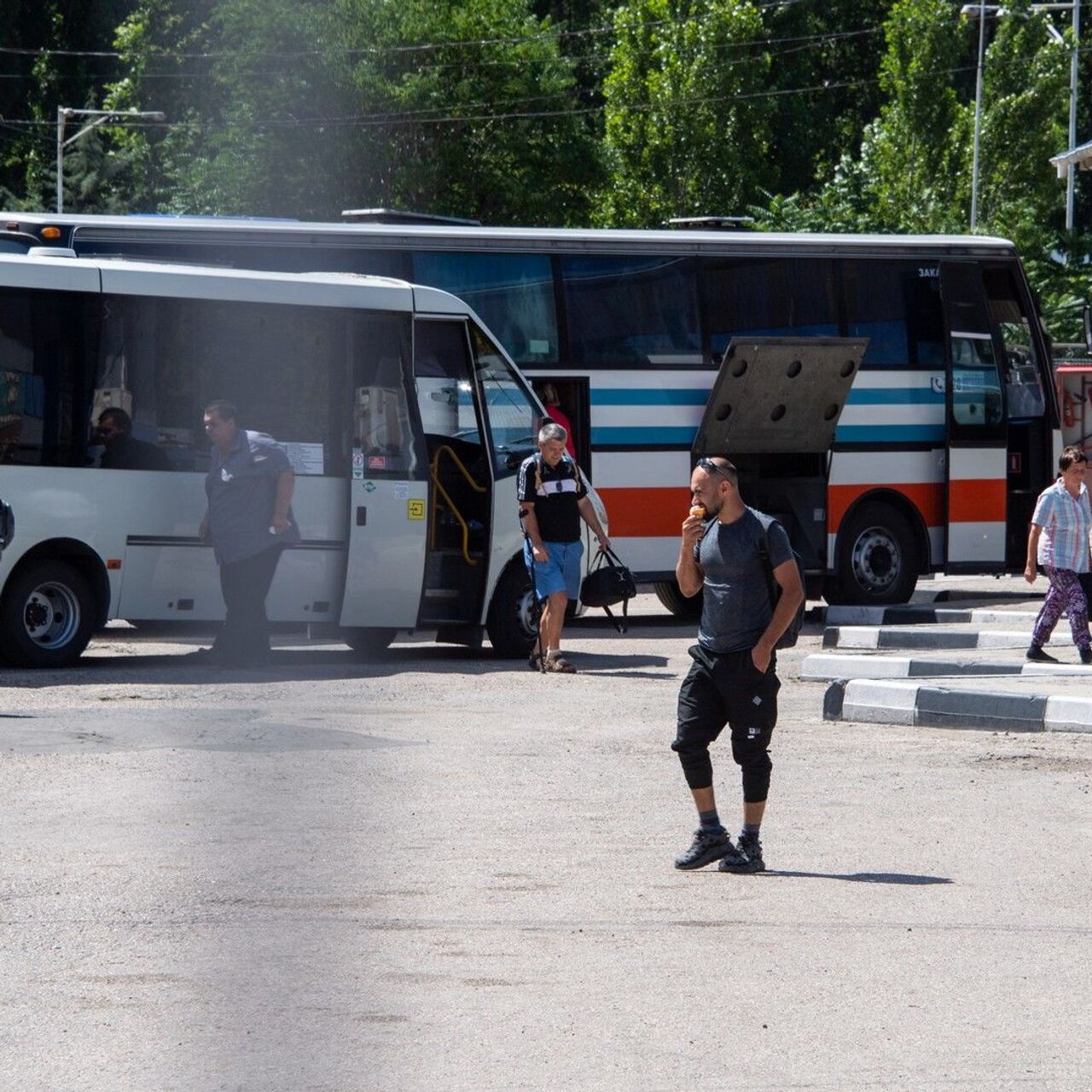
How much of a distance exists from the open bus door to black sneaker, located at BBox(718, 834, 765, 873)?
12165mm

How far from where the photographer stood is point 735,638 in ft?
25.8

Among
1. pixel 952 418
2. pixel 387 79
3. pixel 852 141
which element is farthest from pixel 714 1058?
pixel 852 141

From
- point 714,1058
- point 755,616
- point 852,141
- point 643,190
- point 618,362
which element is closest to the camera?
point 714,1058

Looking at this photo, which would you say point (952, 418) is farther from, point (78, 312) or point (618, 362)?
point (78, 312)

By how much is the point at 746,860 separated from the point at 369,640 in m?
8.77

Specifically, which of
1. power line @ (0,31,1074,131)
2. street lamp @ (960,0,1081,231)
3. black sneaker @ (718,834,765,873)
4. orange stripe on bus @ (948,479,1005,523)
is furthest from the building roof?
power line @ (0,31,1074,131)

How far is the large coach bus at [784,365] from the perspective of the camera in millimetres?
19281

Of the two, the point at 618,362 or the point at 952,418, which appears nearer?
the point at 618,362

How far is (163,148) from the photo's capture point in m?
42.6

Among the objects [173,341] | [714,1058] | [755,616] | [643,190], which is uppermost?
[643,190]

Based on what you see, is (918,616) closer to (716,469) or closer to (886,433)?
(886,433)

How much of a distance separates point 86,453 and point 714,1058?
394 inches

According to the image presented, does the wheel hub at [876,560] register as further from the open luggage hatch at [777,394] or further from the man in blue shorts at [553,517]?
the man in blue shorts at [553,517]

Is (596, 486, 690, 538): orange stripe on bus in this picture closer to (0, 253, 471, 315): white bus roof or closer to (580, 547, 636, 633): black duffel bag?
(0, 253, 471, 315): white bus roof
